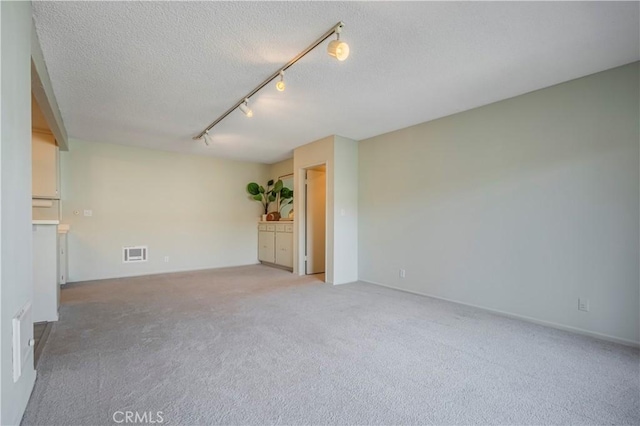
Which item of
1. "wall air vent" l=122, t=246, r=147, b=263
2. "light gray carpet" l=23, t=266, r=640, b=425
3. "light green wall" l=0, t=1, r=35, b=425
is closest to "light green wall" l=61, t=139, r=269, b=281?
"wall air vent" l=122, t=246, r=147, b=263

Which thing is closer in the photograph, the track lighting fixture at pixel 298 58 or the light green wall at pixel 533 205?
the track lighting fixture at pixel 298 58

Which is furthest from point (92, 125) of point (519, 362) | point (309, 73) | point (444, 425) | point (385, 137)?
point (519, 362)

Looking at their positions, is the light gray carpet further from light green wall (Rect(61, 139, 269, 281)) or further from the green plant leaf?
the green plant leaf

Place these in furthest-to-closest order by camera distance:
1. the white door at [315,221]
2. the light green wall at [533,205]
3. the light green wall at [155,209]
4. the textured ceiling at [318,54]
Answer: the white door at [315,221] → the light green wall at [155,209] → the light green wall at [533,205] → the textured ceiling at [318,54]

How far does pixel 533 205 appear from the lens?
298cm

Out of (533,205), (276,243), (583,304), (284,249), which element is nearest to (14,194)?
(533,205)

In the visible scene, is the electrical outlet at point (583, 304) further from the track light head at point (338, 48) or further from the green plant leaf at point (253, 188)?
the green plant leaf at point (253, 188)

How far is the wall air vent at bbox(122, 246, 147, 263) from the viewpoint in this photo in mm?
5270

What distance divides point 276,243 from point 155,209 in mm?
2427

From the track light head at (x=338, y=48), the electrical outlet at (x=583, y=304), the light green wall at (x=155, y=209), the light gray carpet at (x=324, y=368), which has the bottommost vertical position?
the light gray carpet at (x=324, y=368)

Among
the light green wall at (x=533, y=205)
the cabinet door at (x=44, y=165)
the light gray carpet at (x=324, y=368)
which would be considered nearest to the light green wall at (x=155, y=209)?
the cabinet door at (x=44, y=165)

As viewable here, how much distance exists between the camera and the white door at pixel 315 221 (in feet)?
18.0

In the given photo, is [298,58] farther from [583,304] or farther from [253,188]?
[253,188]

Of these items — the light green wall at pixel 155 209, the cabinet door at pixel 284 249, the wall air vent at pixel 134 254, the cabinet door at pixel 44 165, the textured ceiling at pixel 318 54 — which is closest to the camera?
the textured ceiling at pixel 318 54
